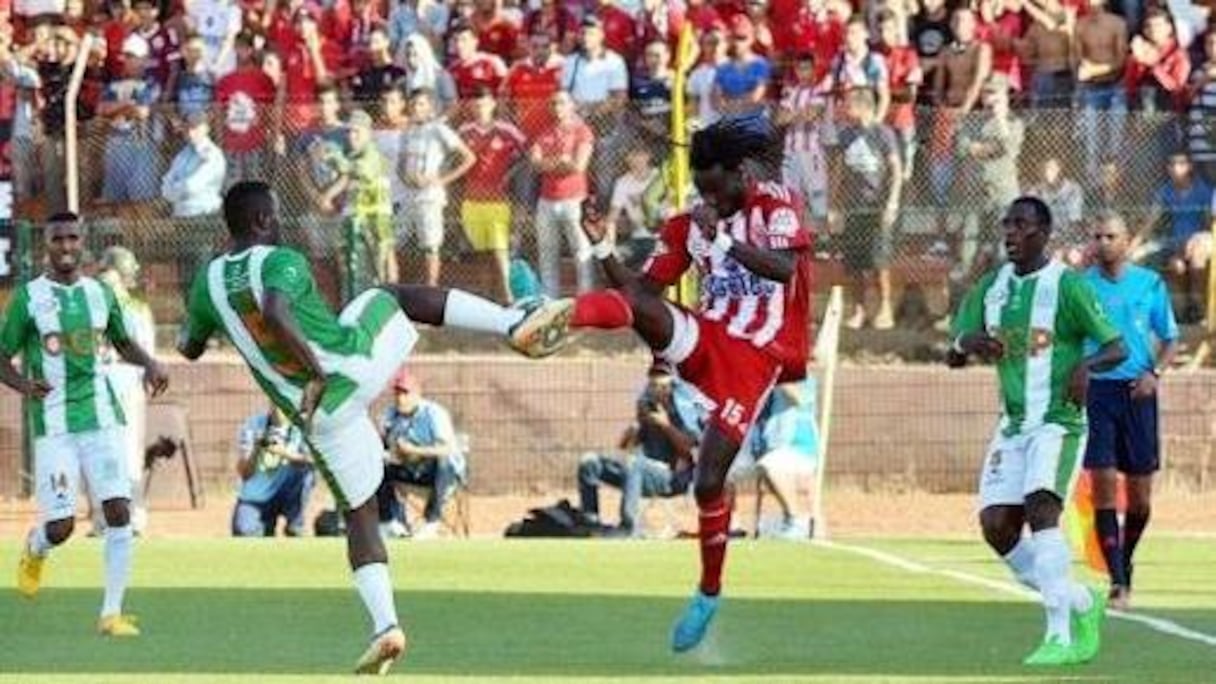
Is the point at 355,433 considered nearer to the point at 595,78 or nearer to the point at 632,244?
the point at 632,244

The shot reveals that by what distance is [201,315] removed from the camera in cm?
1439

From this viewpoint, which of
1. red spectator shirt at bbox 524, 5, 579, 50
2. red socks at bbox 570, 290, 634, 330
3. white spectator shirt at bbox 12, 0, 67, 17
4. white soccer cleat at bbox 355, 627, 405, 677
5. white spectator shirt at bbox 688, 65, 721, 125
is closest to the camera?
white soccer cleat at bbox 355, 627, 405, 677

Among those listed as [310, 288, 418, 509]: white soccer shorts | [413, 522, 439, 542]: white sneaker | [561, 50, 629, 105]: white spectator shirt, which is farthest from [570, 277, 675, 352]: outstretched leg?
[561, 50, 629, 105]: white spectator shirt

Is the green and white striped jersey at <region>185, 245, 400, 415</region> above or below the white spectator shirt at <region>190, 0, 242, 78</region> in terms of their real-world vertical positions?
below

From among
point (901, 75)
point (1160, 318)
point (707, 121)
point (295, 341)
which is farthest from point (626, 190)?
point (295, 341)

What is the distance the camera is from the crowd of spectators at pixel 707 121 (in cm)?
2734

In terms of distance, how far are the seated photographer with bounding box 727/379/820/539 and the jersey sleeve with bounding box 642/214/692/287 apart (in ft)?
33.5

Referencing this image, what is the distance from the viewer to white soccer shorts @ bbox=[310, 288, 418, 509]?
13953 millimetres

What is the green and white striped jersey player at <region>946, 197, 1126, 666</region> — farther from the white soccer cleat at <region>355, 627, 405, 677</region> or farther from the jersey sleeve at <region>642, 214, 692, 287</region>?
the white soccer cleat at <region>355, 627, 405, 677</region>

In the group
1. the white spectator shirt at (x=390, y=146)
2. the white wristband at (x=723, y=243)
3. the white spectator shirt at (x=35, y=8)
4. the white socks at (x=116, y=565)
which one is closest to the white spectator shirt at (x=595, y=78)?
the white spectator shirt at (x=390, y=146)

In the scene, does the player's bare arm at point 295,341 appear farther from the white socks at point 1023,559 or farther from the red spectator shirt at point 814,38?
the red spectator shirt at point 814,38

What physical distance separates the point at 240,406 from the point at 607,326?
14548 mm

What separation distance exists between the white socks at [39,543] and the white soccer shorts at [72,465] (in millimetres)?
90

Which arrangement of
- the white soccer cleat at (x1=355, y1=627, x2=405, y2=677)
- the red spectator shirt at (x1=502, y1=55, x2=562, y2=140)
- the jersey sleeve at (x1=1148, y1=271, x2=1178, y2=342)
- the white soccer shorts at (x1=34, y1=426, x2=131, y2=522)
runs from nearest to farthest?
the white soccer cleat at (x1=355, y1=627, x2=405, y2=677) < the white soccer shorts at (x1=34, y1=426, x2=131, y2=522) < the jersey sleeve at (x1=1148, y1=271, x2=1178, y2=342) < the red spectator shirt at (x1=502, y1=55, x2=562, y2=140)
